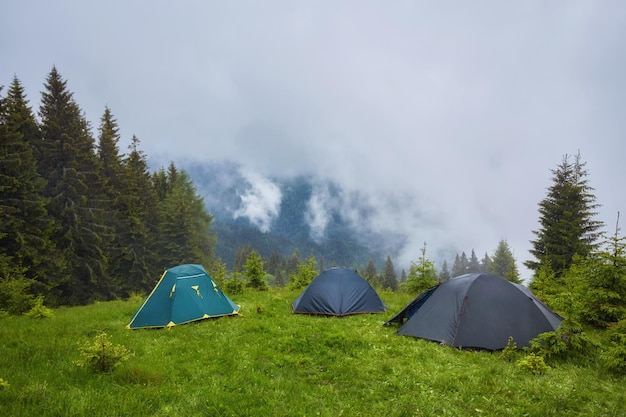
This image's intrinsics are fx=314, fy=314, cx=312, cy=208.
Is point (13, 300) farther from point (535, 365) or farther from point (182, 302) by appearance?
point (535, 365)

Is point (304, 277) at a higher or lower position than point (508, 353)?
higher

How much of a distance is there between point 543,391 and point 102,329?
1346 cm

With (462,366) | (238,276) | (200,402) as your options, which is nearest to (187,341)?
(200,402)

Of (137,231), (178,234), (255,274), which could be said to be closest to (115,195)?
(137,231)

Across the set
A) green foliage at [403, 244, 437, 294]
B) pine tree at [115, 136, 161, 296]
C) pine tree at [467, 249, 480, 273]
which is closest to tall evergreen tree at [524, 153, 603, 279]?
green foliage at [403, 244, 437, 294]

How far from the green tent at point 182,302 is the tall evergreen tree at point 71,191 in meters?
16.2

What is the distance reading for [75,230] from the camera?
2550 cm

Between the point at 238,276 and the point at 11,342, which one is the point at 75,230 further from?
the point at 11,342

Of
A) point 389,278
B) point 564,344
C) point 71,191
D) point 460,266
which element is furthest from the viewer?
point 460,266

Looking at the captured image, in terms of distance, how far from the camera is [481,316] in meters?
9.89

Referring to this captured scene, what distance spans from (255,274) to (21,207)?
1606 centimetres

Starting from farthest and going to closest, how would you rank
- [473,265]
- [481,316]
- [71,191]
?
[473,265] → [71,191] → [481,316]

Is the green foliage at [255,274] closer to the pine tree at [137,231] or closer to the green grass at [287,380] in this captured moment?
the green grass at [287,380]

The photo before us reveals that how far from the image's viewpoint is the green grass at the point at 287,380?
583 centimetres
